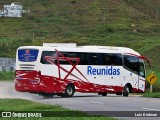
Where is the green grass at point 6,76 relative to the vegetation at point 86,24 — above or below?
below

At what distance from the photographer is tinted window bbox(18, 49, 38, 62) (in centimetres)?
3369

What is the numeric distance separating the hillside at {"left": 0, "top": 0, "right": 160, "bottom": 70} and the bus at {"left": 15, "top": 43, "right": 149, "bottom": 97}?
3343 cm

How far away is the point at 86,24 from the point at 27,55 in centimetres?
7065

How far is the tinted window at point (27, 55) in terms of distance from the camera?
111ft

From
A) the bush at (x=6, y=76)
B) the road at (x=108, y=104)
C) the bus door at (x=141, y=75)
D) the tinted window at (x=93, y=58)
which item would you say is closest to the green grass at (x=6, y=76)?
the bush at (x=6, y=76)

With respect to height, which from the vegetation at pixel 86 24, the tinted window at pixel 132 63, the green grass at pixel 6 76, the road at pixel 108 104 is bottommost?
the road at pixel 108 104

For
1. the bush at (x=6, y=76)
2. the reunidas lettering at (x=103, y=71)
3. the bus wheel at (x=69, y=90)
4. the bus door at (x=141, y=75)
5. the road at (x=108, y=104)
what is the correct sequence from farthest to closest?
the bush at (x=6, y=76) < the bus door at (x=141, y=75) < the reunidas lettering at (x=103, y=71) < the bus wheel at (x=69, y=90) < the road at (x=108, y=104)

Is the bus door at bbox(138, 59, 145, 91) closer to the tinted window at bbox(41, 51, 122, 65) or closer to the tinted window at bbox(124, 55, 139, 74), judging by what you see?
the tinted window at bbox(124, 55, 139, 74)

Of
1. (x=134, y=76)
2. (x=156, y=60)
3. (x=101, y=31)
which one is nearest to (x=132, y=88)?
(x=134, y=76)

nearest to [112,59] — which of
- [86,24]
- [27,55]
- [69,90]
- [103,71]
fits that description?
[103,71]

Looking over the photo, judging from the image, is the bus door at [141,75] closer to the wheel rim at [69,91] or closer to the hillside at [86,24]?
the wheel rim at [69,91]

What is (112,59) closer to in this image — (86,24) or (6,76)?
(6,76)

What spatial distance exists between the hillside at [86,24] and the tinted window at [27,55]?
38.9m

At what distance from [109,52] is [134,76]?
2976 millimetres
